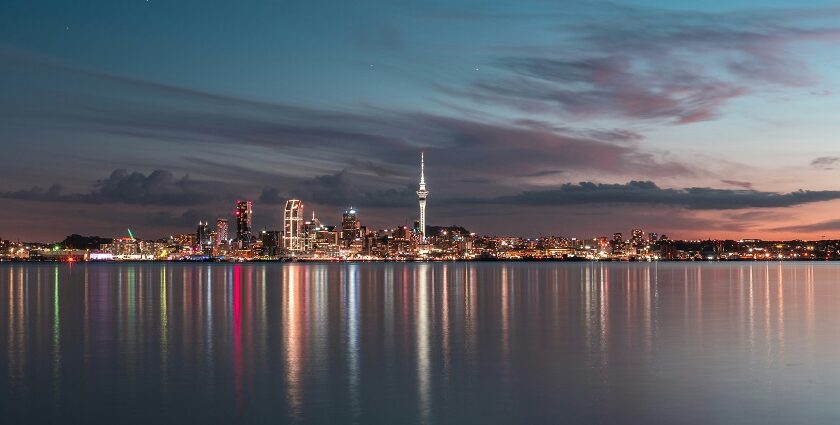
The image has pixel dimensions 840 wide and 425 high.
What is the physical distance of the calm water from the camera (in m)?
19.1

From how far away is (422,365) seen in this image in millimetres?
26078

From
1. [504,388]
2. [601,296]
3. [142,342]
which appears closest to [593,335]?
[504,388]

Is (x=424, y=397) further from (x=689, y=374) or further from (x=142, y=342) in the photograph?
(x=142, y=342)

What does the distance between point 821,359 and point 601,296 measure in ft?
119

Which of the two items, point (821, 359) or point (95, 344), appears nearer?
point (821, 359)

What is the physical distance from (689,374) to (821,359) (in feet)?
19.6

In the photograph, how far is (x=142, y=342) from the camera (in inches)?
1271

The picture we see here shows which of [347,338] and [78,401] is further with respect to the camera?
[347,338]

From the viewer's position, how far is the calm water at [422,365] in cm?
1908

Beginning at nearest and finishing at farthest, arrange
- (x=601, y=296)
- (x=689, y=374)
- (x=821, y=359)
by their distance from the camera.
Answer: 1. (x=689, y=374)
2. (x=821, y=359)
3. (x=601, y=296)

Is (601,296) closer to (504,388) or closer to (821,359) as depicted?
(821,359)

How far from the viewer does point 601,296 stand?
63.3 meters

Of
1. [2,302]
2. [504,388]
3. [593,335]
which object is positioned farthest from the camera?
[2,302]

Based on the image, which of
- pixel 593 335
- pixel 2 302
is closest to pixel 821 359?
pixel 593 335
